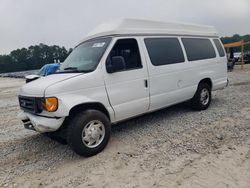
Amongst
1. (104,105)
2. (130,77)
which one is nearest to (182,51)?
(130,77)

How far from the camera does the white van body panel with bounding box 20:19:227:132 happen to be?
4012 mm

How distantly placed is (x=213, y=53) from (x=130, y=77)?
345 cm

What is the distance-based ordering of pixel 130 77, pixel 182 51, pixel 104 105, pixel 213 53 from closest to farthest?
pixel 104 105 < pixel 130 77 < pixel 182 51 < pixel 213 53

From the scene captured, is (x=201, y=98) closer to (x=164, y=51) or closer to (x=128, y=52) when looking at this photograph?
(x=164, y=51)

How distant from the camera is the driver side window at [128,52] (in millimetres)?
4766

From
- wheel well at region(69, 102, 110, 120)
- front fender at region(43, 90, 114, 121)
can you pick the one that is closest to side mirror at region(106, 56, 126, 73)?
front fender at region(43, 90, 114, 121)

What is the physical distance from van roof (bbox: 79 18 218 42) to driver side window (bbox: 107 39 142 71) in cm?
20

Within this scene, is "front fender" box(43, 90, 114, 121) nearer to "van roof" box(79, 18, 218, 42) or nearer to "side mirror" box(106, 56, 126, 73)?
"side mirror" box(106, 56, 126, 73)

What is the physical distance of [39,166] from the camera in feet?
13.3

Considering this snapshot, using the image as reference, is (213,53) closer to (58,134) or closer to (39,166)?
A: (58,134)

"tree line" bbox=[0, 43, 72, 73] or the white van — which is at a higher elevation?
"tree line" bbox=[0, 43, 72, 73]

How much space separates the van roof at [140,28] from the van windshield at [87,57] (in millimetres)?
215

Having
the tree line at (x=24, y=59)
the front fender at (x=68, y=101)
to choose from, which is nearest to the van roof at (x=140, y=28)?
the front fender at (x=68, y=101)

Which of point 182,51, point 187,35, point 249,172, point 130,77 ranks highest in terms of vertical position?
point 187,35
